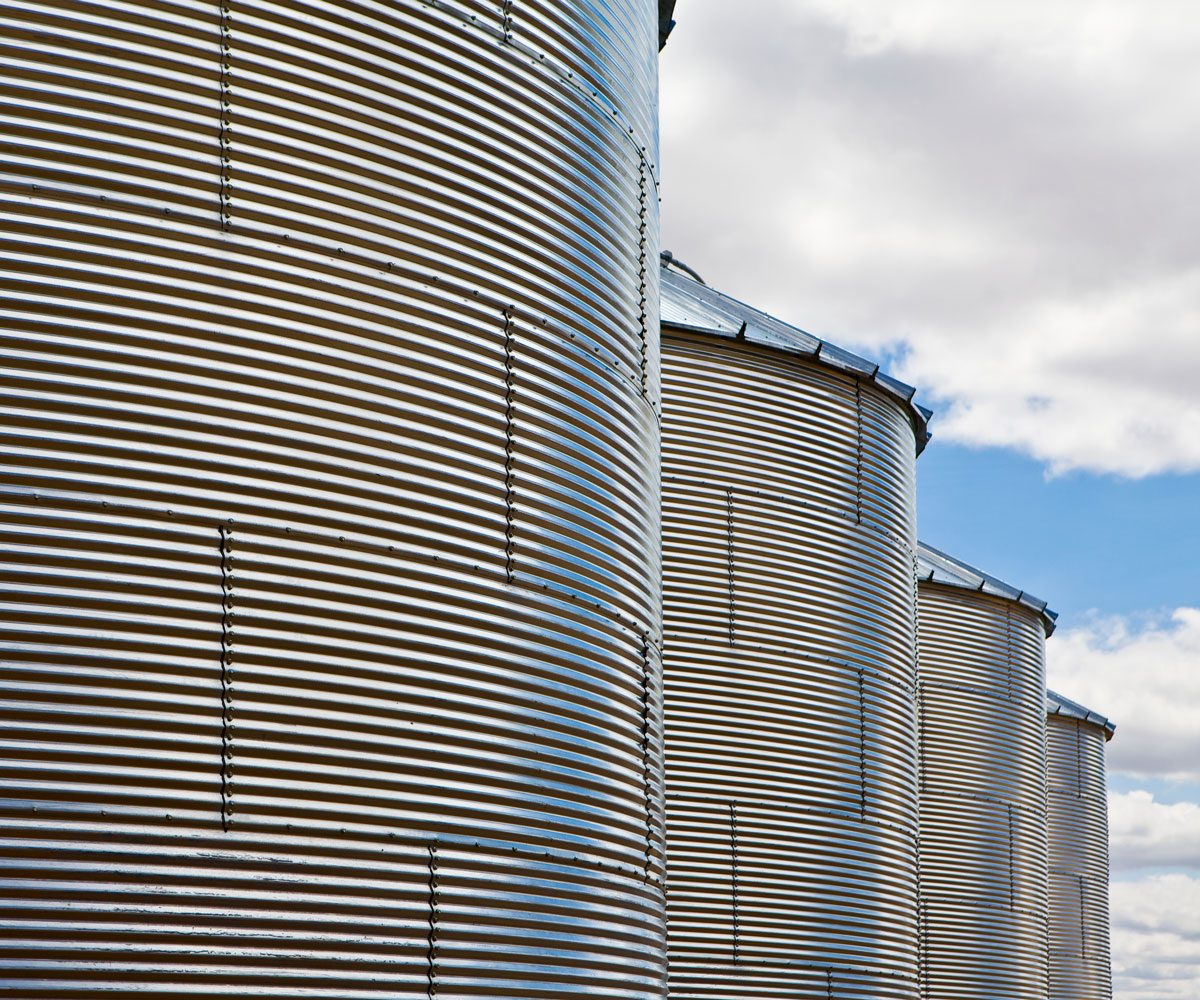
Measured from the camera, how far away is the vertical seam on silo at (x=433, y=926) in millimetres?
6648

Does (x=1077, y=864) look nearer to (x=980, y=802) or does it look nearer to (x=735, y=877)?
(x=980, y=802)

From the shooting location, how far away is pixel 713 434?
13578mm

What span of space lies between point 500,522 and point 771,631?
6.38m

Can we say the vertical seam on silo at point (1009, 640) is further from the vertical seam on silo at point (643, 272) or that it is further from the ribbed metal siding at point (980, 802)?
the vertical seam on silo at point (643, 272)

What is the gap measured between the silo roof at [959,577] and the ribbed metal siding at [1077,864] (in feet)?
18.3

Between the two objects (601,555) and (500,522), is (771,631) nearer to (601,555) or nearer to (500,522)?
(601,555)

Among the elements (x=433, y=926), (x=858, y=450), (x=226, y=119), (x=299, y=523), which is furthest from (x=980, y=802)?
(x=226, y=119)

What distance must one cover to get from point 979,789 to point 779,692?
8.91 meters

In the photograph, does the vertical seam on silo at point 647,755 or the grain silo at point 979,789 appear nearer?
the vertical seam on silo at point 647,755

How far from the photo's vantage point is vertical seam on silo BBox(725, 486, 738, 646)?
43.2ft

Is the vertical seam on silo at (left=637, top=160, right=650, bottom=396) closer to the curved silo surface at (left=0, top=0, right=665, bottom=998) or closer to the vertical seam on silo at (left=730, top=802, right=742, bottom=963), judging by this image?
the curved silo surface at (left=0, top=0, right=665, bottom=998)

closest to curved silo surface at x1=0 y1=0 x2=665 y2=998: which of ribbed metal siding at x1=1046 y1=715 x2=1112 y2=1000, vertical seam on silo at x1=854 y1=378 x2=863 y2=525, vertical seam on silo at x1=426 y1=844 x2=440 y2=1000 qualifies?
vertical seam on silo at x1=426 y1=844 x2=440 y2=1000

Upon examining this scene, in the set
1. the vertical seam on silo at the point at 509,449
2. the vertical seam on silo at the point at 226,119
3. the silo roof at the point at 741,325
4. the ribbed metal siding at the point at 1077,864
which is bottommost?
the ribbed metal siding at the point at 1077,864

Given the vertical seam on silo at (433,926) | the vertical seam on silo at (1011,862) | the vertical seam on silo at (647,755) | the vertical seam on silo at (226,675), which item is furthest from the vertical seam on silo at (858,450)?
the vertical seam on silo at (226,675)
